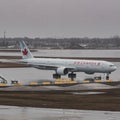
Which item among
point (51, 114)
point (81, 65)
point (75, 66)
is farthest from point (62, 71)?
point (51, 114)

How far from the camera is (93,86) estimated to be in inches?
2232

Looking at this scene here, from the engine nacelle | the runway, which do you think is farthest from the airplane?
the runway

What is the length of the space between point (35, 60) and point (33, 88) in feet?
85.0

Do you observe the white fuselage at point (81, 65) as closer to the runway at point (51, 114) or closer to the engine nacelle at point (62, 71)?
the engine nacelle at point (62, 71)

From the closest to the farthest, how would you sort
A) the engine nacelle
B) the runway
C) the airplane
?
the runway, the airplane, the engine nacelle

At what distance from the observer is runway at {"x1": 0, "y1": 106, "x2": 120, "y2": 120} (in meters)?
28.7

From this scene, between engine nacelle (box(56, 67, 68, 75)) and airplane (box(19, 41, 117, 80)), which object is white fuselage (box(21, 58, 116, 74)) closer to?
airplane (box(19, 41, 117, 80))

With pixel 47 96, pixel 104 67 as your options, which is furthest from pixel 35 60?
pixel 47 96

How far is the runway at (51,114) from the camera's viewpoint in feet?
94.2

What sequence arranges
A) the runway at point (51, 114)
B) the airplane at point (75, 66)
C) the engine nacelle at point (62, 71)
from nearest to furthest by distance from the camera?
the runway at point (51, 114), the airplane at point (75, 66), the engine nacelle at point (62, 71)

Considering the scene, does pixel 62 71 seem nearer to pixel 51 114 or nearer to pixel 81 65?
pixel 81 65

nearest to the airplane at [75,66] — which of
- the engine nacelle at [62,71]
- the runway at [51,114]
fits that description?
the engine nacelle at [62,71]

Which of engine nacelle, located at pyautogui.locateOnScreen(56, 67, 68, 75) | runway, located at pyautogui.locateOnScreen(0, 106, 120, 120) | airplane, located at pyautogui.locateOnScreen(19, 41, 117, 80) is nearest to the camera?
runway, located at pyautogui.locateOnScreen(0, 106, 120, 120)

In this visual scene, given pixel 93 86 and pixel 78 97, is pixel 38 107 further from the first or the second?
pixel 93 86
